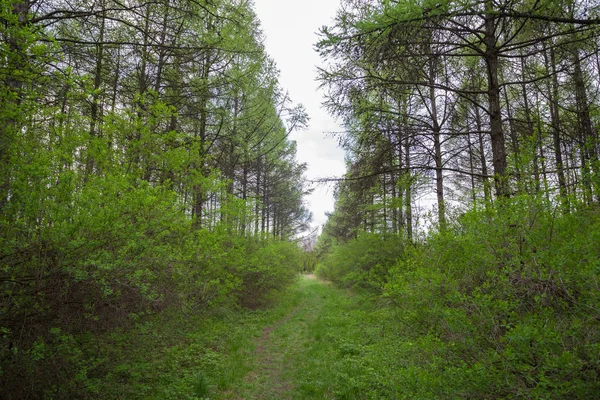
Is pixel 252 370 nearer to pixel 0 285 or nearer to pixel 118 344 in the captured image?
pixel 118 344

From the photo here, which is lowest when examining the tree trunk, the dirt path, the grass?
the dirt path

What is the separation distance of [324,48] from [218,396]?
650 cm

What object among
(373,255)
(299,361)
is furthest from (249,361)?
(373,255)

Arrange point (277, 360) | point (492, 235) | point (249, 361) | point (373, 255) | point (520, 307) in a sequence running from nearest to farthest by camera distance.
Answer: point (520, 307), point (492, 235), point (249, 361), point (277, 360), point (373, 255)

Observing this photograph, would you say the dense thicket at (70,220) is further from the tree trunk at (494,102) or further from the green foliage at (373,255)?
the green foliage at (373,255)

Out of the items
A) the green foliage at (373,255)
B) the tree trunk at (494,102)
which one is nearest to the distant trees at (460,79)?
the tree trunk at (494,102)

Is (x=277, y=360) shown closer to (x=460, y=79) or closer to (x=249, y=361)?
(x=249, y=361)

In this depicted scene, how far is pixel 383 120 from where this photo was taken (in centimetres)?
812

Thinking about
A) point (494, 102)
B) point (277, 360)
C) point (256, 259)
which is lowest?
point (277, 360)

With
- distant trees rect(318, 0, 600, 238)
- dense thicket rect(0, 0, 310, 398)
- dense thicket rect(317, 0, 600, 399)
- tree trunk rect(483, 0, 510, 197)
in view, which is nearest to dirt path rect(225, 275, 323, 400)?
dense thicket rect(0, 0, 310, 398)

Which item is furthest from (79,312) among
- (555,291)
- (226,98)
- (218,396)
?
(226,98)

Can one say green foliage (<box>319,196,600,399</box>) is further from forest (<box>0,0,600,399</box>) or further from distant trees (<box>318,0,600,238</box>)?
distant trees (<box>318,0,600,238</box>)

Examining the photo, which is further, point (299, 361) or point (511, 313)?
A: point (299, 361)

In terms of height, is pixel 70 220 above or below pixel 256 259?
above
